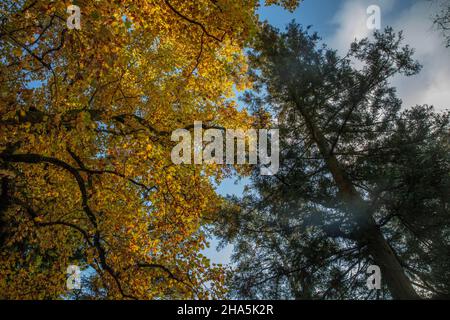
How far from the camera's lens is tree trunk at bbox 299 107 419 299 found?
632 cm

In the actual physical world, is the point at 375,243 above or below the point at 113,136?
below

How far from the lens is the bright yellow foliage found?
594cm

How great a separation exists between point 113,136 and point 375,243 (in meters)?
6.86

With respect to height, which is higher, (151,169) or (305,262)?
(151,169)

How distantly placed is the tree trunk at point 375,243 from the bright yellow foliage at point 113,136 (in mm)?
3488

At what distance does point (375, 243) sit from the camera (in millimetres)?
6754

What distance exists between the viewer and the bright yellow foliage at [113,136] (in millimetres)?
5938

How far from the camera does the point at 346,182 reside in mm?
7785

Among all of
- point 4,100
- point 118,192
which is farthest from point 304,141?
point 4,100

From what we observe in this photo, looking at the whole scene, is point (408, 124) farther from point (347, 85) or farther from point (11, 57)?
point (11, 57)

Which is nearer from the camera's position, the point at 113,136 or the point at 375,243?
the point at 375,243

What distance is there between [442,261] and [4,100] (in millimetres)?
9334

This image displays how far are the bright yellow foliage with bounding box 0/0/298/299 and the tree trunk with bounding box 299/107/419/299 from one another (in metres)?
3.49

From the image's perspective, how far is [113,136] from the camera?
7.77 meters
